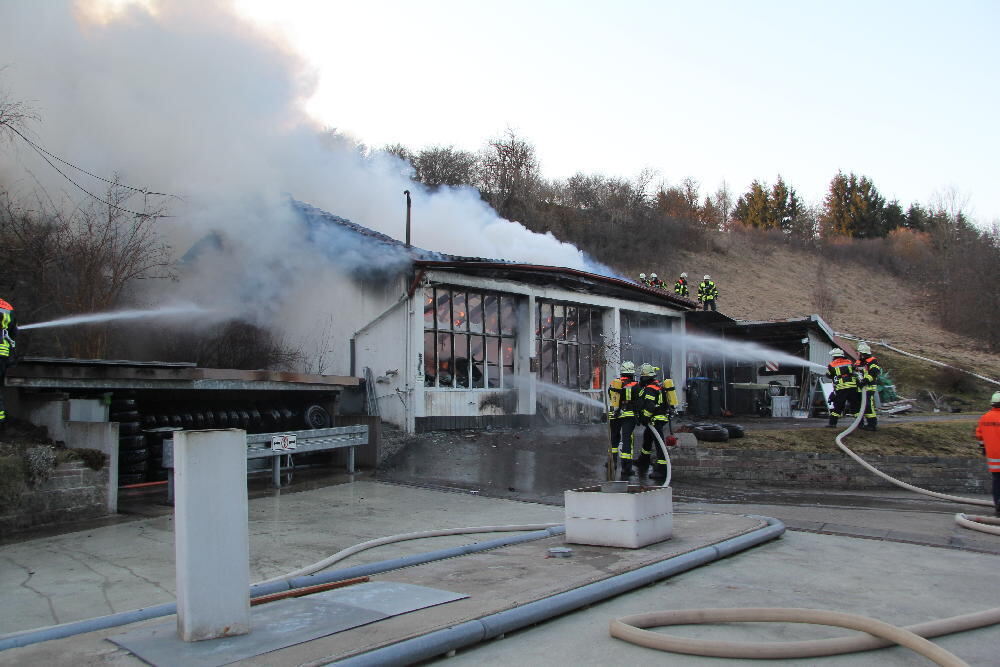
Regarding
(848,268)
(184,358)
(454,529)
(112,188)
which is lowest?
(454,529)

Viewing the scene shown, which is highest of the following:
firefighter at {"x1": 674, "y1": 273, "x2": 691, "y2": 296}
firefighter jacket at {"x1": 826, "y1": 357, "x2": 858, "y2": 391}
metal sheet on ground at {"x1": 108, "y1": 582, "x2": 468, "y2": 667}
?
firefighter at {"x1": 674, "y1": 273, "x2": 691, "y2": 296}

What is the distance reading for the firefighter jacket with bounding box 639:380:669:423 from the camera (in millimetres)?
11430

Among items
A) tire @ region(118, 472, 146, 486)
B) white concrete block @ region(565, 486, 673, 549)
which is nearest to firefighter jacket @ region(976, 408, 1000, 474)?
white concrete block @ region(565, 486, 673, 549)

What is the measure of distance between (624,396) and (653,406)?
0.48 m

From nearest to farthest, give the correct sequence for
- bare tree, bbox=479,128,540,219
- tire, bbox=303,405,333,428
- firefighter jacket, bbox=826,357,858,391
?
tire, bbox=303,405,333,428 < firefighter jacket, bbox=826,357,858,391 < bare tree, bbox=479,128,540,219

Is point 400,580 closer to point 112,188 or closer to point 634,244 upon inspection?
point 112,188

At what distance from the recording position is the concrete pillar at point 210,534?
3.87 meters

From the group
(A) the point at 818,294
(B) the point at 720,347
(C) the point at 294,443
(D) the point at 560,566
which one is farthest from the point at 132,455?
(A) the point at 818,294

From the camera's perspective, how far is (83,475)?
845 centimetres

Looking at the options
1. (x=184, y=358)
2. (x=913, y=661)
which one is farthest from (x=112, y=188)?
(x=913, y=661)

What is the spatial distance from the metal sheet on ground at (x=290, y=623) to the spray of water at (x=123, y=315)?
373 inches

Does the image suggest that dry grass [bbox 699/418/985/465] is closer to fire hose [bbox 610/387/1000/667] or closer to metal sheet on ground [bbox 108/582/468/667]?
fire hose [bbox 610/387/1000/667]

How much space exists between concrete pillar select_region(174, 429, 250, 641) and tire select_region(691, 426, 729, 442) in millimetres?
10203

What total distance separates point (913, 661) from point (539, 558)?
320cm
